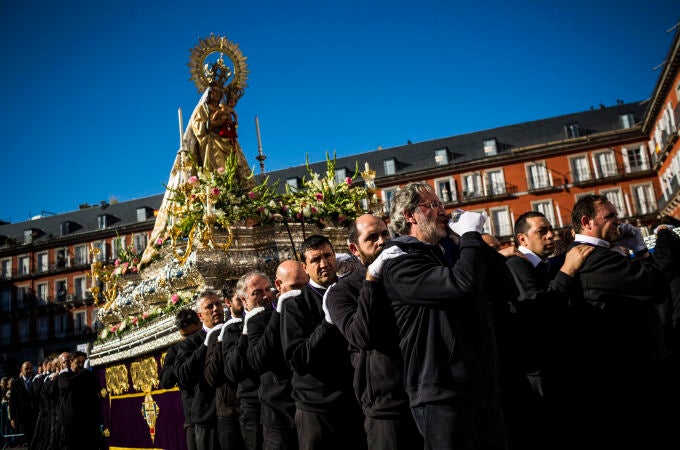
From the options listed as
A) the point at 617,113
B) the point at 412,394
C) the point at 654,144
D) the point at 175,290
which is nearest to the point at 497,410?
the point at 412,394

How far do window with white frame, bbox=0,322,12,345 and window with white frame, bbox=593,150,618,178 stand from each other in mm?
54176

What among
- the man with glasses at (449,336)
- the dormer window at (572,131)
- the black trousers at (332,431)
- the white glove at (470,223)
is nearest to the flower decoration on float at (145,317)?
the black trousers at (332,431)

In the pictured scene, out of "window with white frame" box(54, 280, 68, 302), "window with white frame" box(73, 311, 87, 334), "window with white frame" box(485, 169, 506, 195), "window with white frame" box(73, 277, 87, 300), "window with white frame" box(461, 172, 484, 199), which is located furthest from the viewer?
"window with white frame" box(54, 280, 68, 302)

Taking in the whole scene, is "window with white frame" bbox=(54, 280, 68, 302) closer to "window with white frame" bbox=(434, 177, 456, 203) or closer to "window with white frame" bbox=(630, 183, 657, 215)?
"window with white frame" bbox=(434, 177, 456, 203)

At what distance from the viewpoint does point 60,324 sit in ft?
177

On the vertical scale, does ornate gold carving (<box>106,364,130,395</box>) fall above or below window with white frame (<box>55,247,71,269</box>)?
below

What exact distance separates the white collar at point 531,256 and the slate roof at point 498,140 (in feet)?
140

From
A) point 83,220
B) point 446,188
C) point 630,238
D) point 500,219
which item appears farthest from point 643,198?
point 83,220

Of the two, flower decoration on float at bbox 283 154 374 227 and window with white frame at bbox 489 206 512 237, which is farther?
window with white frame at bbox 489 206 512 237

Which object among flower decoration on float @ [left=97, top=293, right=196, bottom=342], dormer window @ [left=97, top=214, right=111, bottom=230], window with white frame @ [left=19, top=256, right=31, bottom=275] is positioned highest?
dormer window @ [left=97, top=214, right=111, bottom=230]

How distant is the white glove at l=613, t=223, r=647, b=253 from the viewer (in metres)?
4.05

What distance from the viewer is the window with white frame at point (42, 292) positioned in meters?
55.5

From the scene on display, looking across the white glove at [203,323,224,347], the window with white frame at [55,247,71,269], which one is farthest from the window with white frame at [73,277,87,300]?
the white glove at [203,323,224,347]

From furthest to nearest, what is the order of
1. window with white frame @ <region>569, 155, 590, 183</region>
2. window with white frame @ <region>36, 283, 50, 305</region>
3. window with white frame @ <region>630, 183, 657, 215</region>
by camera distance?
1. window with white frame @ <region>36, 283, 50, 305</region>
2. window with white frame @ <region>569, 155, 590, 183</region>
3. window with white frame @ <region>630, 183, 657, 215</region>
